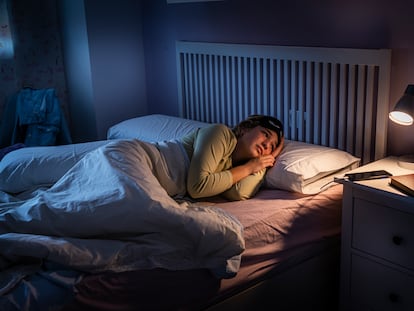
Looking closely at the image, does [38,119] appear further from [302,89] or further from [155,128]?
[302,89]

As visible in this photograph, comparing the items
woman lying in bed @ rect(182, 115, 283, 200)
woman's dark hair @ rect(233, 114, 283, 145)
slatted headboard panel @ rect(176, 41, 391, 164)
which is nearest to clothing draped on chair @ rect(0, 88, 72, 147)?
slatted headboard panel @ rect(176, 41, 391, 164)

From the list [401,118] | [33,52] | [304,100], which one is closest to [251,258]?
[401,118]

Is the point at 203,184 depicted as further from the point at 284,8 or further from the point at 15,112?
the point at 15,112

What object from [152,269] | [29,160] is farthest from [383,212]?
[29,160]

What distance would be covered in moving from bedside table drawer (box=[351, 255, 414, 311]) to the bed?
154mm

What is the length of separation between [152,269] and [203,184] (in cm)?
50

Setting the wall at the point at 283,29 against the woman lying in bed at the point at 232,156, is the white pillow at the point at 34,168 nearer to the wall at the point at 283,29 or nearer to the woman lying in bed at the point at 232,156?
the woman lying in bed at the point at 232,156

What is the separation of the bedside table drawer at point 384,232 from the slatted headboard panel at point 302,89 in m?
0.40

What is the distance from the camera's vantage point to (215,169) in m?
2.01

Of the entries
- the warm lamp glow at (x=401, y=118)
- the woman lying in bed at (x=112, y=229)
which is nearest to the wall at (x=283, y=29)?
the warm lamp glow at (x=401, y=118)

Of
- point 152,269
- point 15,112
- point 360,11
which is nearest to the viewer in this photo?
point 152,269

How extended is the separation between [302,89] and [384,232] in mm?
808

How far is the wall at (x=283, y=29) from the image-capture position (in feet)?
6.43

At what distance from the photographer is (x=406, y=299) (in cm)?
170
